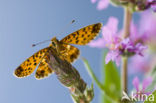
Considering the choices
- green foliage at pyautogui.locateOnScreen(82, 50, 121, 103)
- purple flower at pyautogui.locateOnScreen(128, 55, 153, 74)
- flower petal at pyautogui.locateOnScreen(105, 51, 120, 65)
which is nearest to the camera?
flower petal at pyautogui.locateOnScreen(105, 51, 120, 65)

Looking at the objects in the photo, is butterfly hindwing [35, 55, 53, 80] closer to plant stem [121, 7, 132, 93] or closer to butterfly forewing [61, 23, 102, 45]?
butterfly forewing [61, 23, 102, 45]

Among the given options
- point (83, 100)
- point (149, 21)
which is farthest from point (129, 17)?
point (83, 100)

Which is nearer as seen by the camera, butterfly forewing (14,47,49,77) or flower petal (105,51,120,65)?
butterfly forewing (14,47,49,77)

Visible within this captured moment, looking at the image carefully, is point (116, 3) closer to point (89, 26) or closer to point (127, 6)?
point (127, 6)

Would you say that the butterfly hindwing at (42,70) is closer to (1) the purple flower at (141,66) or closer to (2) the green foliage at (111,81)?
(2) the green foliage at (111,81)

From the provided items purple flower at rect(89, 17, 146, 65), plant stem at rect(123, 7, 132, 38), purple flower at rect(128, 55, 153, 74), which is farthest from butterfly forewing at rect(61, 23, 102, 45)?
purple flower at rect(128, 55, 153, 74)

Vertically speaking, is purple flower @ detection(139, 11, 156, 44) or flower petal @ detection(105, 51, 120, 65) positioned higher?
flower petal @ detection(105, 51, 120, 65)

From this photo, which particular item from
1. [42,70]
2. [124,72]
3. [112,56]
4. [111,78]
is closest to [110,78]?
[111,78]

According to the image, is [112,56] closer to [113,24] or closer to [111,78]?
[113,24]
